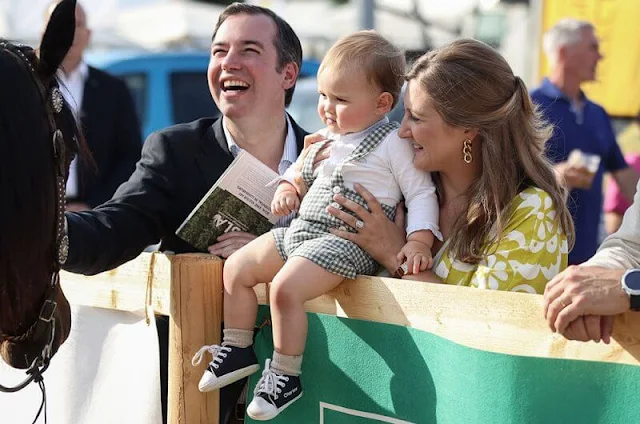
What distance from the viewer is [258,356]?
117 inches

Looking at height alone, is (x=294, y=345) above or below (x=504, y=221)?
below

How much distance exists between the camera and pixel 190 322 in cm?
305

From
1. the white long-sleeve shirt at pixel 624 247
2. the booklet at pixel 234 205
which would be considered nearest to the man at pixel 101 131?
the booklet at pixel 234 205

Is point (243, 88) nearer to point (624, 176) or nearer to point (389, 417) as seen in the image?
point (389, 417)

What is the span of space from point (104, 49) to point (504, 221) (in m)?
12.4

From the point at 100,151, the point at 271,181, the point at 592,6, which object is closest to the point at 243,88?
the point at 271,181

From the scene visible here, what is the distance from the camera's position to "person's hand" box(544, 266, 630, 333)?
2.15m

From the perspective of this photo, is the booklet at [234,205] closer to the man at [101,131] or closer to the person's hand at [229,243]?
the person's hand at [229,243]

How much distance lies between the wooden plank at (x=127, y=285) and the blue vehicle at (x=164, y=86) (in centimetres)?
642

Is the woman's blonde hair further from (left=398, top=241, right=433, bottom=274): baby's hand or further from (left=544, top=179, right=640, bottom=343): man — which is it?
(left=544, top=179, right=640, bottom=343): man

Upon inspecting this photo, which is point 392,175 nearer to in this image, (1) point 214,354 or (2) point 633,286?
(1) point 214,354

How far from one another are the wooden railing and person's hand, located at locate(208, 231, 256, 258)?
0.16m

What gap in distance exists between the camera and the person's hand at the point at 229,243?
324 centimetres

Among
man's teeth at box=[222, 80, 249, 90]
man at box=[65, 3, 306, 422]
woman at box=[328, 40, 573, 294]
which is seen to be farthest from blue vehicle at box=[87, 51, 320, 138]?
woman at box=[328, 40, 573, 294]
